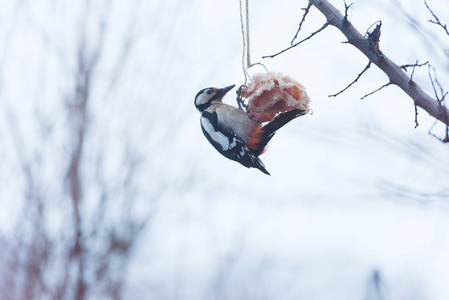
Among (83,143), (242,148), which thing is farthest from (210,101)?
(83,143)

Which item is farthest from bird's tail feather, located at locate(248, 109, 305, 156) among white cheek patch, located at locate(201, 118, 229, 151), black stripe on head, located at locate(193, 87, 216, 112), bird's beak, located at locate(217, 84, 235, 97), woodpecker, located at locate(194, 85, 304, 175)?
black stripe on head, located at locate(193, 87, 216, 112)

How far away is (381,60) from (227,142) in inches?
44.0

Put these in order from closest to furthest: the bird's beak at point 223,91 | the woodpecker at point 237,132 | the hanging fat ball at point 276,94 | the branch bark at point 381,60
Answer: the branch bark at point 381,60 < the hanging fat ball at point 276,94 < the woodpecker at point 237,132 < the bird's beak at point 223,91

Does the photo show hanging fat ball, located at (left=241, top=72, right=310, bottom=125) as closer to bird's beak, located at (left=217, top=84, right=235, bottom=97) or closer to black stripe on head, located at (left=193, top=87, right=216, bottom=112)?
bird's beak, located at (left=217, top=84, right=235, bottom=97)

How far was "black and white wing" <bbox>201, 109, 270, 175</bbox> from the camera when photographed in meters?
2.52

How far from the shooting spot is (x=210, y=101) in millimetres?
3006

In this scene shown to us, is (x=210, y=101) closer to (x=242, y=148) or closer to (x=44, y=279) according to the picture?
(x=242, y=148)

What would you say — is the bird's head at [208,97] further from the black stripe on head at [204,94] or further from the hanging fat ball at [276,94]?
the hanging fat ball at [276,94]

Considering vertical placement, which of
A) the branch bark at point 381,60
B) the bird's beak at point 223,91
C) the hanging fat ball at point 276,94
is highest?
the bird's beak at point 223,91

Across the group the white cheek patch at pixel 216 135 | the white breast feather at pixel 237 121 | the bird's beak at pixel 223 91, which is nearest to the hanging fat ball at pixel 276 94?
the white breast feather at pixel 237 121

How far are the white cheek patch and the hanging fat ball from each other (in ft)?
1.11

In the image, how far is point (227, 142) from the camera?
2.67m

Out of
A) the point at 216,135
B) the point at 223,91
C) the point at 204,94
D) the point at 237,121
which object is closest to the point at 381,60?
the point at 237,121

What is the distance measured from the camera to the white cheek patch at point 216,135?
2.68 meters
